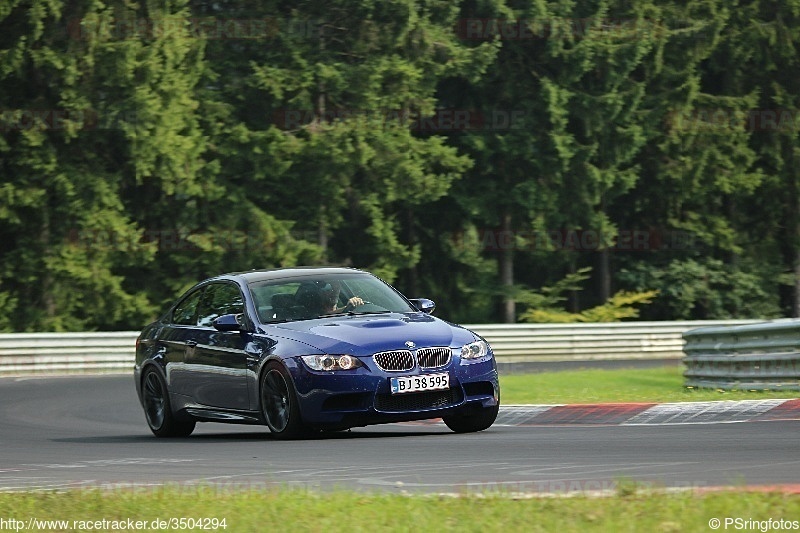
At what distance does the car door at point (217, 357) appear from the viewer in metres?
12.9

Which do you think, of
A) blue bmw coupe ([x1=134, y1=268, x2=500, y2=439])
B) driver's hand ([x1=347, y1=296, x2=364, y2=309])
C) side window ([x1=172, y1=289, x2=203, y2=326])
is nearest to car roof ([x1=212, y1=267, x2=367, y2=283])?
blue bmw coupe ([x1=134, y1=268, x2=500, y2=439])

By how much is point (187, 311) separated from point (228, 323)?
1.55 metres

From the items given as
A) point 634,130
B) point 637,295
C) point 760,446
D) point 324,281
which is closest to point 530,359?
point 637,295

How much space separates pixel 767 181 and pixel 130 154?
65.5 ft

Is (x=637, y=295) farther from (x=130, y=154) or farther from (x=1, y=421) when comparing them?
(x=1, y=421)

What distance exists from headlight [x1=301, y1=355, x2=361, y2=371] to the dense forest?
2405 centimetres

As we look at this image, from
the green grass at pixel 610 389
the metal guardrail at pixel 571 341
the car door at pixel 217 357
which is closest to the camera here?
the car door at pixel 217 357

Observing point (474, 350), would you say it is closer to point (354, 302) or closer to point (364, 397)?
point (364, 397)

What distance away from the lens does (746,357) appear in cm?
1798

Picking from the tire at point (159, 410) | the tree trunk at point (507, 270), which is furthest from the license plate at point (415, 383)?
the tree trunk at point (507, 270)

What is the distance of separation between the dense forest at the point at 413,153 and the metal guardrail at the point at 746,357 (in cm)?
1885

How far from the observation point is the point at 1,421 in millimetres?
16891

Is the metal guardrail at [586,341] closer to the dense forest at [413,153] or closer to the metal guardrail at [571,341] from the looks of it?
the metal guardrail at [571,341]

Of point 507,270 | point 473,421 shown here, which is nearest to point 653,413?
point 473,421
